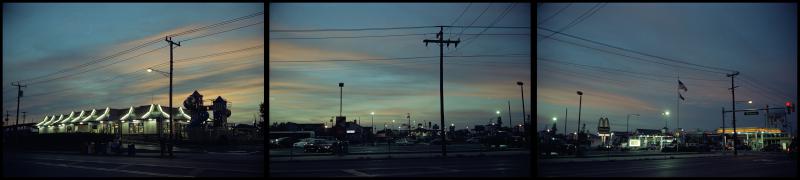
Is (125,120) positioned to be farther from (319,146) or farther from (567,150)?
(567,150)

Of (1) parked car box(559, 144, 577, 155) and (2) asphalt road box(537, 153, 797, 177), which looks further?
(1) parked car box(559, 144, 577, 155)

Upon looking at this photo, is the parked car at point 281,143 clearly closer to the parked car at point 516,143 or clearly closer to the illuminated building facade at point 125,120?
the illuminated building facade at point 125,120

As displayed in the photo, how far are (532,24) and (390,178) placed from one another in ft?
34.1

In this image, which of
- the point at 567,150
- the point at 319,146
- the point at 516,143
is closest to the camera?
the point at 567,150

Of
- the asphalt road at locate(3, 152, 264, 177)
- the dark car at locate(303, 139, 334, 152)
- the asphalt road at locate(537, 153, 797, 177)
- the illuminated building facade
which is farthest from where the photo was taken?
the illuminated building facade

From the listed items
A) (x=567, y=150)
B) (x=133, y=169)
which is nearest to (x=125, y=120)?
(x=567, y=150)

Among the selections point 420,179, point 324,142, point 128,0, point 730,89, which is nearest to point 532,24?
point 128,0

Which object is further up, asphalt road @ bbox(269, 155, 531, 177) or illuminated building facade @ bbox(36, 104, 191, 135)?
illuminated building facade @ bbox(36, 104, 191, 135)

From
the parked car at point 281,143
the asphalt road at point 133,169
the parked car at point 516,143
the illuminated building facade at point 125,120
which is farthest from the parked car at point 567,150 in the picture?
the illuminated building facade at point 125,120

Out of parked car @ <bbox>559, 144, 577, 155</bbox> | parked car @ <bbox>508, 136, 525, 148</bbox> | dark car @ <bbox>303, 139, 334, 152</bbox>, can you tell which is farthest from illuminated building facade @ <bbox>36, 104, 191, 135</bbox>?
parked car @ <bbox>559, 144, 577, 155</bbox>

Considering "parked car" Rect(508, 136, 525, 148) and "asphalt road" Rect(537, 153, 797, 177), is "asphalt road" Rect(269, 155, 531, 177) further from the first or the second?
"parked car" Rect(508, 136, 525, 148)

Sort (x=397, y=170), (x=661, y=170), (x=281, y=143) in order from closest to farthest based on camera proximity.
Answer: (x=397, y=170) → (x=661, y=170) → (x=281, y=143)

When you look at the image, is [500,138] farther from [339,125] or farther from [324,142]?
[339,125]

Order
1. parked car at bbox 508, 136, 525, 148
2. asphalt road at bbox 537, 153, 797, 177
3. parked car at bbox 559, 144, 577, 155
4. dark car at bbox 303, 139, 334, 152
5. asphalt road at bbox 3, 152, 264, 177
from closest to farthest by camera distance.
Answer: asphalt road at bbox 3, 152, 264, 177, asphalt road at bbox 537, 153, 797, 177, parked car at bbox 559, 144, 577, 155, dark car at bbox 303, 139, 334, 152, parked car at bbox 508, 136, 525, 148
